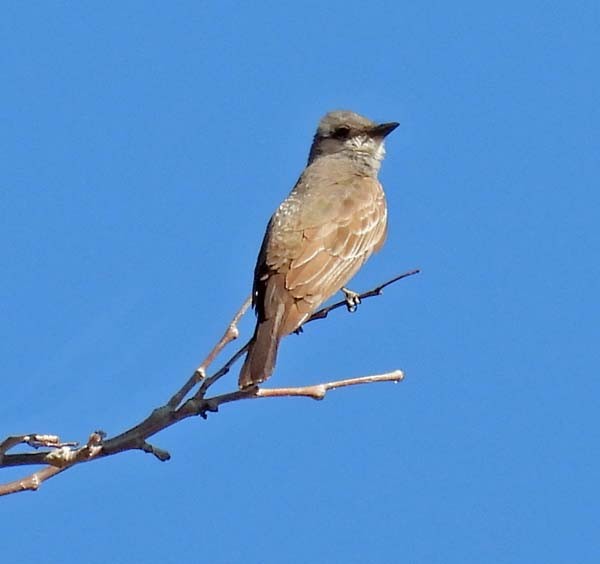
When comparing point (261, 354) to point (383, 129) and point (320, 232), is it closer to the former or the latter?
point (320, 232)

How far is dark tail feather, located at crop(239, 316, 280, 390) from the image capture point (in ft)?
20.4

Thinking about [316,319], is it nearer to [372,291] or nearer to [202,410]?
[372,291]

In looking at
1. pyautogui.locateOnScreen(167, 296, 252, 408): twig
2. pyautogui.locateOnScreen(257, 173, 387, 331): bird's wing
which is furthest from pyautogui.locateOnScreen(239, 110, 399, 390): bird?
pyautogui.locateOnScreen(167, 296, 252, 408): twig

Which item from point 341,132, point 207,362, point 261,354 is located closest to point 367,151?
point 341,132

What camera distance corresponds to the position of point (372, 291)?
18.3 ft

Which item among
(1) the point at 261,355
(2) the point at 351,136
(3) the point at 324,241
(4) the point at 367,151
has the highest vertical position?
(2) the point at 351,136

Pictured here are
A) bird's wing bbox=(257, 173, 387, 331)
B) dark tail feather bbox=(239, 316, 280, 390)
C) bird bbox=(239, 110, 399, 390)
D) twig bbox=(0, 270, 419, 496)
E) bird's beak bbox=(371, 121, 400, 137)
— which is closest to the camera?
twig bbox=(0, 270, 419, 496)

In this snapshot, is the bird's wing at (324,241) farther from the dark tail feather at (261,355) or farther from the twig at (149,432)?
the twig at (149,432)

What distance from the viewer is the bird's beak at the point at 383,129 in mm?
9327

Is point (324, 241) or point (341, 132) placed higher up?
point (341, 132)

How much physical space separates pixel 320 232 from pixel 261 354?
1.81 m

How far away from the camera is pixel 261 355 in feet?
21.6

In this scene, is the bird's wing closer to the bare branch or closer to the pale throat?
the pale throat

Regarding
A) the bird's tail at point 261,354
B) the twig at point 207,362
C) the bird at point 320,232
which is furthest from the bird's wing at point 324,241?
the twig at point 207,362
